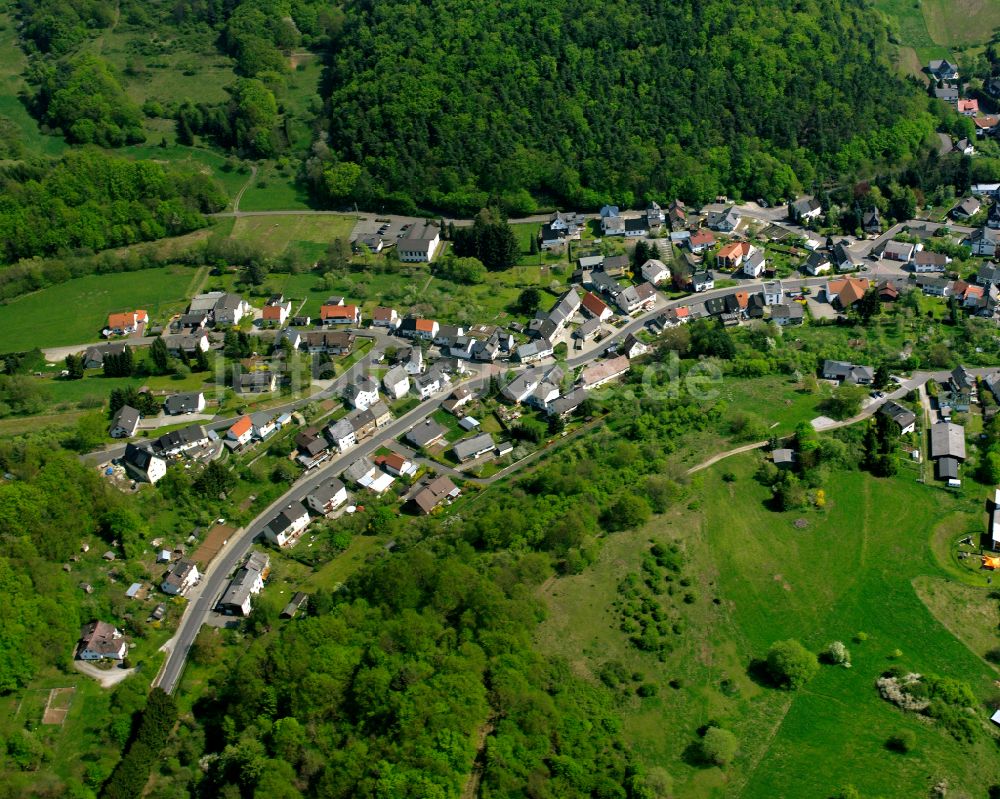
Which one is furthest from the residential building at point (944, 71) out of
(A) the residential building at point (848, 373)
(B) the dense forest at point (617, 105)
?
(A) the residential building at point (848, 373)

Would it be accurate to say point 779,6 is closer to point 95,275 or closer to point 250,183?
point 250,183

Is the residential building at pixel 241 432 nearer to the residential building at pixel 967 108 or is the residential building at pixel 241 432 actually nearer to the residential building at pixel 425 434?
the residential building at pixel 425 434

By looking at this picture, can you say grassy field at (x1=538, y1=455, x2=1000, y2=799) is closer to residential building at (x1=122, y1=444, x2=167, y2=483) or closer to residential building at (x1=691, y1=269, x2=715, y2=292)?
residential building at (x1=691, y1=269, x2=715, y2=292)

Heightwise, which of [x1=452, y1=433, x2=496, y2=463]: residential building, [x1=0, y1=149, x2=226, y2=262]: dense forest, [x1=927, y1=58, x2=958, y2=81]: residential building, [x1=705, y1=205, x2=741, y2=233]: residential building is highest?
[x1=927, y1=58, x2=958, y2=81]: residential building

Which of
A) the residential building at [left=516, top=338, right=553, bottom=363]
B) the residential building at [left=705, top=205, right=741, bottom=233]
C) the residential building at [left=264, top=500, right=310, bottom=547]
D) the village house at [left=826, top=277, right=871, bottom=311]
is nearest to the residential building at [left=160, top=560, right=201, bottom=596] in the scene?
the residential building at [left=264, top=500, right=310, bottom=547]

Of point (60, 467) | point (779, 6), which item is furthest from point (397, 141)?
point (60, 467)

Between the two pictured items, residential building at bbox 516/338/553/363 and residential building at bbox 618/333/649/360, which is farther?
residential building at bbox 618/333/649/360
